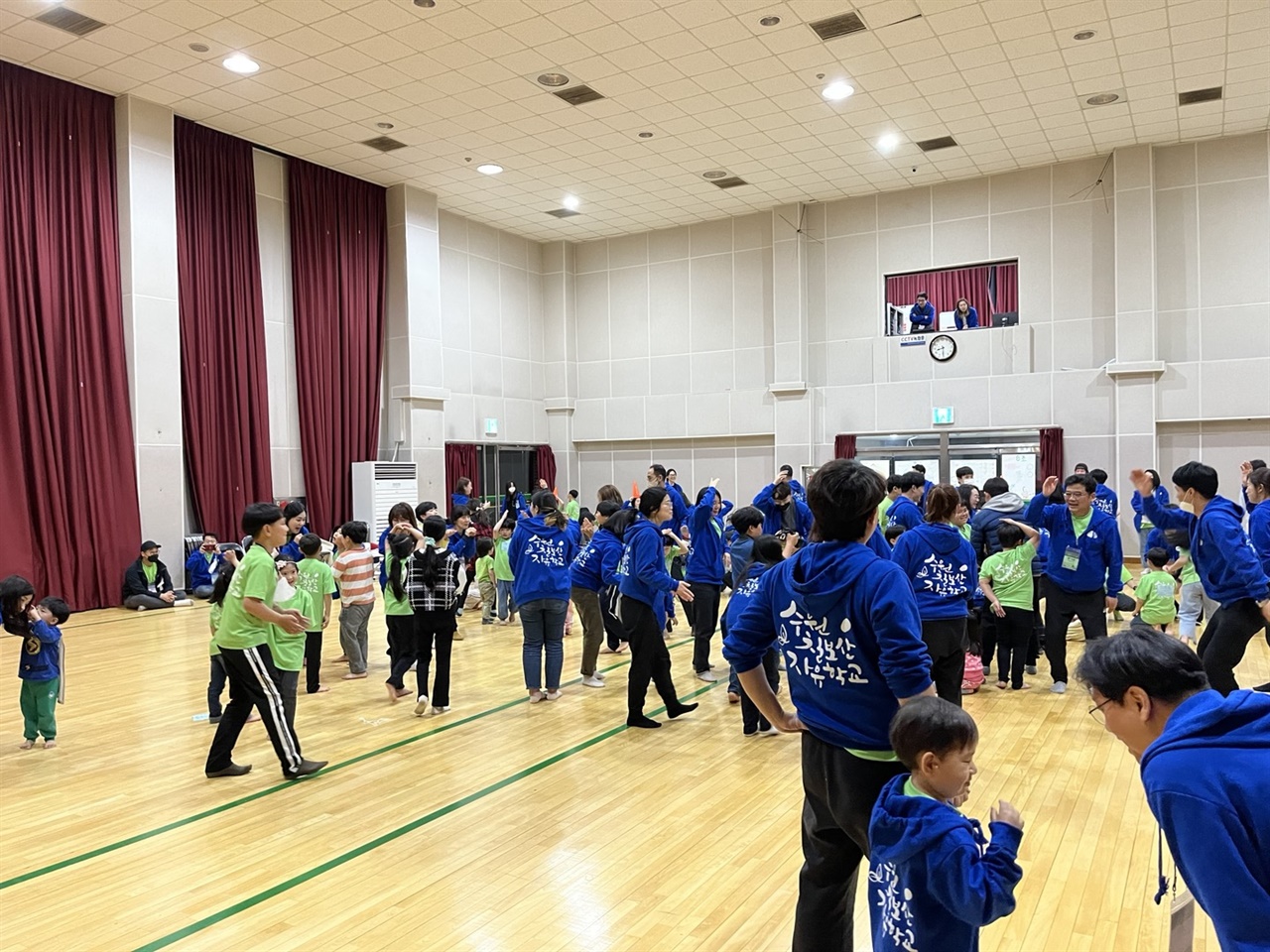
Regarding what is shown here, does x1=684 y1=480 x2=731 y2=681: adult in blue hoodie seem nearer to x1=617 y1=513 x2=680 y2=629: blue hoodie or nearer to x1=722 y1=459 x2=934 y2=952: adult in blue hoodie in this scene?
x1=617 y1=513 x2=680 y2=629: blue hoodie

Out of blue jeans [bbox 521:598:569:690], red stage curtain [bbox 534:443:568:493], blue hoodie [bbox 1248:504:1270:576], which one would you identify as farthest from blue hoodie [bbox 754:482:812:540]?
red stage curtain [bbox 534:443:568:493]

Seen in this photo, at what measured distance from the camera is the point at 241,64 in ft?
36.0

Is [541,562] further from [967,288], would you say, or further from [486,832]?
[967,288]

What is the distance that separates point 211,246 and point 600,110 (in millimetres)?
5945

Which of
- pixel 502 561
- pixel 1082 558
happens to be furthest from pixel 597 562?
pixel 1082 558

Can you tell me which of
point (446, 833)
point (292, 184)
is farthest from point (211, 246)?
point (446, 833)

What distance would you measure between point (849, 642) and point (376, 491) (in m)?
13.4

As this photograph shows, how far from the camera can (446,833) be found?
4160 mm

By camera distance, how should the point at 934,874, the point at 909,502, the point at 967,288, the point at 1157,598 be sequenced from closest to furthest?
the point at 934,874, the point at 909,502, the point at 1157,598, the point at 967,288

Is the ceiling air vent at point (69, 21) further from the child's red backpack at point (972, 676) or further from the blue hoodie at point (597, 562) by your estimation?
the child's red backpack at point (972, 676)

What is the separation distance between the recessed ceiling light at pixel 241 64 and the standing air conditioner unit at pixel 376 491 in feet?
20.0

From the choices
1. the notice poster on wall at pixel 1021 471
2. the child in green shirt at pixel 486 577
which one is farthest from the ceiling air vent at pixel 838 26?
the notice poster on wall at pixel 1021 471

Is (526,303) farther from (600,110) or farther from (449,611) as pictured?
(449,611)

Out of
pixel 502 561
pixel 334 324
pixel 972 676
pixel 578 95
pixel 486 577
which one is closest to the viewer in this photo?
pixel 972 676
